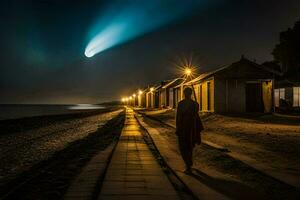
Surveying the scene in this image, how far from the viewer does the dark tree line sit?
54.0 meters

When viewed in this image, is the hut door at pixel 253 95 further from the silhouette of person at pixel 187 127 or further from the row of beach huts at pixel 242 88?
the silhouette of person at pixel 187 127

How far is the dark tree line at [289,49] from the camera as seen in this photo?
54.0 meters

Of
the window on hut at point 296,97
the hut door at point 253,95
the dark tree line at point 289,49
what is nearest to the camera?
the hut door at point 253,95

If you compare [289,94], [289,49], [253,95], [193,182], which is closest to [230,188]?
[193,182]

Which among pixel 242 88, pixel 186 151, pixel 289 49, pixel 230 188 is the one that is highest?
pixel 289 49

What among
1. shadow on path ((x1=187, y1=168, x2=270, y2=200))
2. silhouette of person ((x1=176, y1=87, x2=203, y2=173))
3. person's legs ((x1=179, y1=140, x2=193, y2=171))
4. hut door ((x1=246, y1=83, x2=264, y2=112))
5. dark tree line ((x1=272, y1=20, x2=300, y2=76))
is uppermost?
dark tree line ((x1=272, y1=20, x2=300, y2=76))

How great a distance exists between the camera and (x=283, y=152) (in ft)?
34.2

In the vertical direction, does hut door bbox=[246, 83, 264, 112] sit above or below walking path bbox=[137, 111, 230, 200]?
above

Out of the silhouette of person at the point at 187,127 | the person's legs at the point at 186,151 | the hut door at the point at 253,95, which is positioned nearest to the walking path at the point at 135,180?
the person's legs at the point at 186,151

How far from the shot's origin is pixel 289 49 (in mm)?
55000

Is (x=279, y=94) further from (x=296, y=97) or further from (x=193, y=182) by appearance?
(x=193, y=182)

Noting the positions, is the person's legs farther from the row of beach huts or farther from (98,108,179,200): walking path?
the row of beach huts

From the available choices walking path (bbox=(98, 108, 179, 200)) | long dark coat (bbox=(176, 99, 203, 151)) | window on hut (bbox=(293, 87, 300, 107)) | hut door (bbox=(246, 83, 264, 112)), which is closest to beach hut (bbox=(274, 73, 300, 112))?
window on hut (bbox=(293, 87, 300, 107))

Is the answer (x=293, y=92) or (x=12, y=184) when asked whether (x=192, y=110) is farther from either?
(x=293, y=92)
